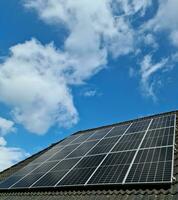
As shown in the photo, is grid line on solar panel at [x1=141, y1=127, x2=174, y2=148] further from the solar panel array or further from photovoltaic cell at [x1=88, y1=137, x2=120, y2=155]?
photovoltaic cell at [x1=88, y1=137, x2=120, y2=155]

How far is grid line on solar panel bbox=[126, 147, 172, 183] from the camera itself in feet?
25.2

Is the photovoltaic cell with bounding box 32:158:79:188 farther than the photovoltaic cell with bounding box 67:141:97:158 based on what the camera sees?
No

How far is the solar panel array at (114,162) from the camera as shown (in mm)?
8250

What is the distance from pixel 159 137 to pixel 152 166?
7.80 feet

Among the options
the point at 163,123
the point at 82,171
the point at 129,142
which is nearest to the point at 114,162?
the point at 82,171

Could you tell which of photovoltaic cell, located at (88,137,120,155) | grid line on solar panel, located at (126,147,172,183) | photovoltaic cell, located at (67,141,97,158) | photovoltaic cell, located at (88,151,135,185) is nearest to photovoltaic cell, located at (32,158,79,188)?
photovoltaic cell, located at (67,141,97,158)

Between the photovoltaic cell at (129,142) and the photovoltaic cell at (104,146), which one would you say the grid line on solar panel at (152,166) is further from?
the photovoltaic cell at (104,146)

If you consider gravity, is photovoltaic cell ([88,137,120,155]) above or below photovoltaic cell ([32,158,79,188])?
above

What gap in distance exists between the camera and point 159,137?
10.4 meters

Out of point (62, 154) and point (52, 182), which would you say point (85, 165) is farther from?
point (62, 154)

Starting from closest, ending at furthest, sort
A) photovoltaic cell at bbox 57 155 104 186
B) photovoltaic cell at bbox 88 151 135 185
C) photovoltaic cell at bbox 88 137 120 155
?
photovoltaic cell at bbox 88 151 135 185 < photovoltaic cell at bbox 57 155 104 186 < photovoltaic cell at bbox 88 137 120 155

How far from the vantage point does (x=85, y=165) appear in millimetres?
10141

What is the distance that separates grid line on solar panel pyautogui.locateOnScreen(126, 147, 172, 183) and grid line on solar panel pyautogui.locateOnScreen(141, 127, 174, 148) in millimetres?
520

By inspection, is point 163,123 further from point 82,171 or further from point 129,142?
point 82,171
